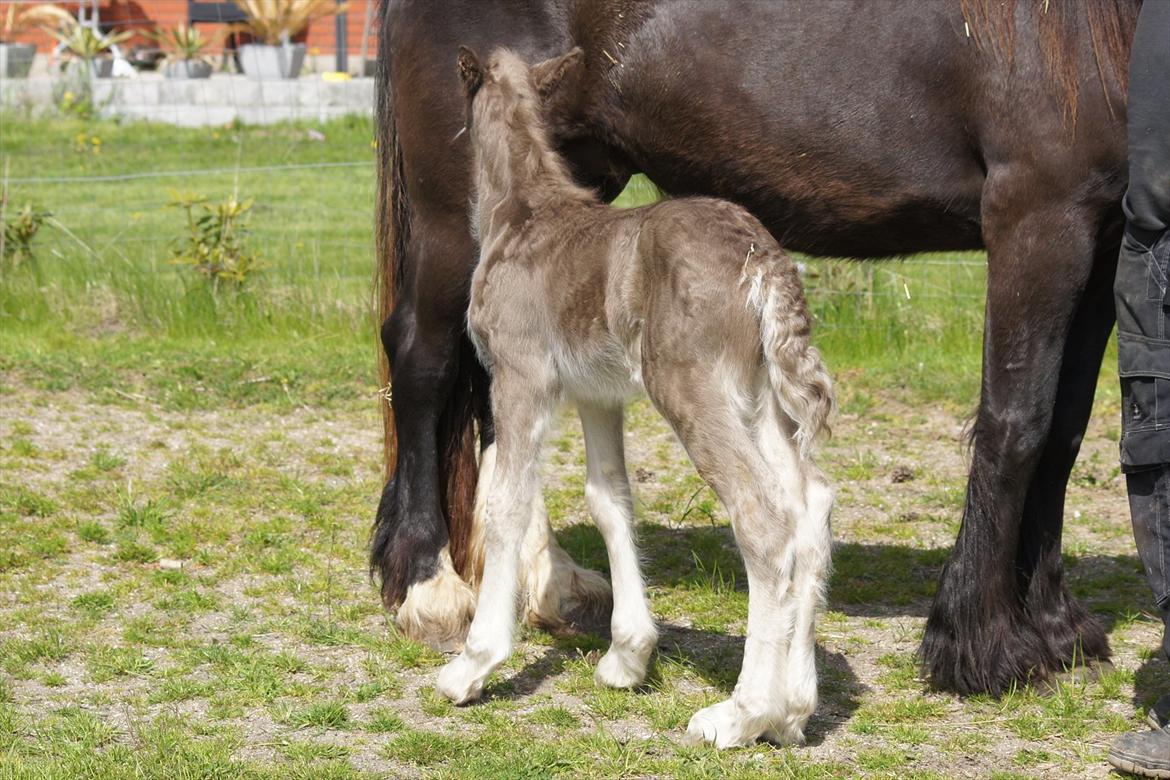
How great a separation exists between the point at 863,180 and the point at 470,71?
4.00 ft

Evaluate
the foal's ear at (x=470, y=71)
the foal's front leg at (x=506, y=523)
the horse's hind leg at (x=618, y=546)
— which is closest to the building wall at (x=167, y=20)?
the foal's ear at (x=470, y=71)

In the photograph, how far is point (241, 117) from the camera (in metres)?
16.2

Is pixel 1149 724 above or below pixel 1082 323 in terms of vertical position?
below

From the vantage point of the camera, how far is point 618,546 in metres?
3.98

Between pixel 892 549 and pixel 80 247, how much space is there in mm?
6213

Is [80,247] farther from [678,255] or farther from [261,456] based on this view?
[678,255]

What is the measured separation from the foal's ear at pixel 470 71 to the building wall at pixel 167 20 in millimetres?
18818

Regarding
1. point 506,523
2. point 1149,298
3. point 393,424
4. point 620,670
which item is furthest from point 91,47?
point 1149,298

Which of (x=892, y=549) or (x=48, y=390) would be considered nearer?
(x=892, y=549)

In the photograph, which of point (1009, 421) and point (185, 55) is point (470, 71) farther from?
point (185, 55)

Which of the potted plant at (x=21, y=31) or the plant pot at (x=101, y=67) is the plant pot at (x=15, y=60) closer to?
the potted plant at (x=21, y=31)

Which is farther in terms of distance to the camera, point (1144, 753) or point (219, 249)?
point (219, 249)

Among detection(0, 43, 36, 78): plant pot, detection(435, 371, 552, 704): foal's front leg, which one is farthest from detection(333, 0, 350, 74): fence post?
detection(435, 371, 552, 704): foal's front leg

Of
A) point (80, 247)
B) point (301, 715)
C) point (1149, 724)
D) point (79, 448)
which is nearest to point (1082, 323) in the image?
point (1149, 724)
